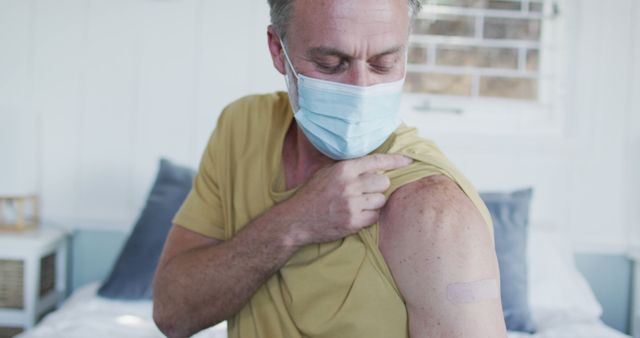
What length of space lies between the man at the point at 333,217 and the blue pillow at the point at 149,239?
1.27 m

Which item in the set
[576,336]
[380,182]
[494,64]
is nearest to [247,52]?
[494,64]

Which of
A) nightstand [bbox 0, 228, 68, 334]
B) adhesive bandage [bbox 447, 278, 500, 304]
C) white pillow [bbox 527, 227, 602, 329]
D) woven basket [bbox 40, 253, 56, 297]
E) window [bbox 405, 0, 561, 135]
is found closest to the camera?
adhesive bandage [bbox 447, 278, 500, 304]

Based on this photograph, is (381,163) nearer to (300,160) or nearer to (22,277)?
(300,160)

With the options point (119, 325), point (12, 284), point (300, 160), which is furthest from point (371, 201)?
point (12, 284)

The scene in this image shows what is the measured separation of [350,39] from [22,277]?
6.91 ft

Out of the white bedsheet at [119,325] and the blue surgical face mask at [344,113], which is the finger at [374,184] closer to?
the blue surgical face mask at [344,113]

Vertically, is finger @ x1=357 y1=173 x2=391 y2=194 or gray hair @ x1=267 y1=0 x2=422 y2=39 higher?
gray hair @ x1=267 y1=0 x2=422 y2=39

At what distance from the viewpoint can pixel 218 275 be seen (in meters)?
1.09

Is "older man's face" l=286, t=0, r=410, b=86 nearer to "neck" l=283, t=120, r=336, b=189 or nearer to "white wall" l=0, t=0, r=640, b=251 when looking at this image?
"neck" l=283, t=120, r=336, b=189

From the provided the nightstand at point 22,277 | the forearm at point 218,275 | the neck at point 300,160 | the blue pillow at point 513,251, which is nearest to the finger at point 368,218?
the forearm at point 218,275

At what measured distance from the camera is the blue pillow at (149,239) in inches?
95.3

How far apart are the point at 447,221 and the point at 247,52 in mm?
2085

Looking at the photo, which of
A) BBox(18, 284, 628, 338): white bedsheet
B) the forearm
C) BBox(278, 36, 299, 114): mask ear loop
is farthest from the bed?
BBox(278, 36, 299, 114): mask ear loop

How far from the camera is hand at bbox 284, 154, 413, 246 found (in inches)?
38.4
